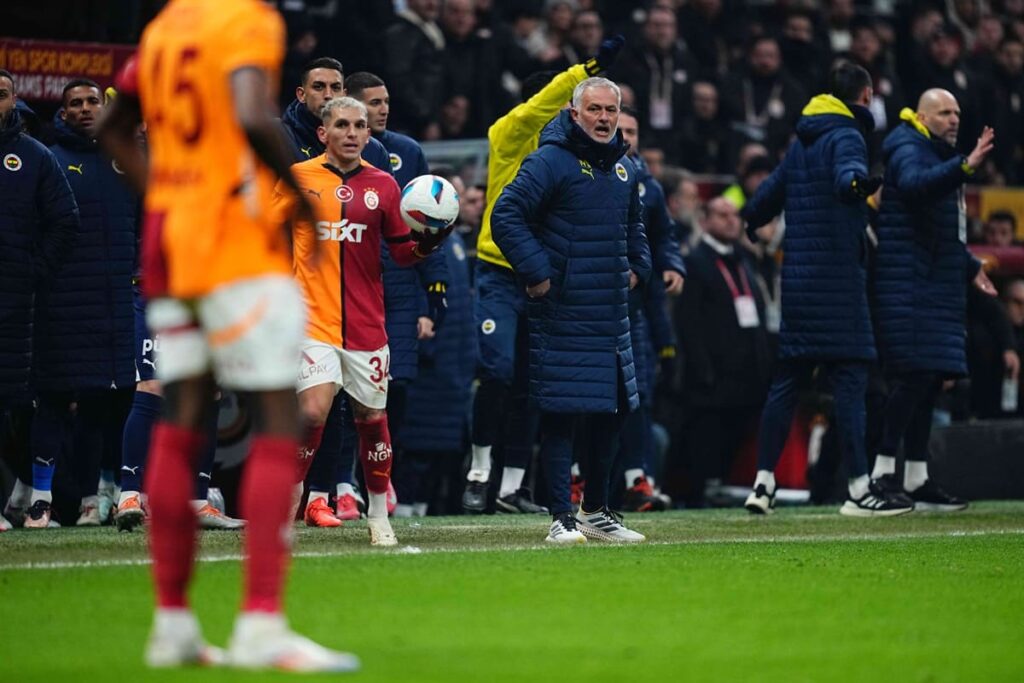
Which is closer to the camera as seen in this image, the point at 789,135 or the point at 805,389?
the point at 805,389

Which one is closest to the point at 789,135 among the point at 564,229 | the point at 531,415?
the point at 531,415

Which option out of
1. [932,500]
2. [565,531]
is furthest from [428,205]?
[932,500]

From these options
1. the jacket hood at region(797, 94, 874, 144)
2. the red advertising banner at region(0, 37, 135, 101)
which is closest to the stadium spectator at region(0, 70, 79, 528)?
the red advertising banner at region(0, 37, 135, 101)

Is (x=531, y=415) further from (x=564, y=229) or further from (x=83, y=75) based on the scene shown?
(x=83, y=75)

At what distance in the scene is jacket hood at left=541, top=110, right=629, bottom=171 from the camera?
10039 millimetres

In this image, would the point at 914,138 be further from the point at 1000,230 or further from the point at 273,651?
the point at 273,651

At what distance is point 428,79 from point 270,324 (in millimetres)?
11630

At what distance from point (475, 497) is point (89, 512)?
257 cm

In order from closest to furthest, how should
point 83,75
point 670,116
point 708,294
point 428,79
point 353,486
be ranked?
point 353,486 < point 83,75 < point 708,294 < point 428,79 < point 670,116

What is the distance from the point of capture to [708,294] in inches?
622

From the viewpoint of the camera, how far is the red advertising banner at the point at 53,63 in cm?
1333

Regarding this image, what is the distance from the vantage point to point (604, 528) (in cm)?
1025

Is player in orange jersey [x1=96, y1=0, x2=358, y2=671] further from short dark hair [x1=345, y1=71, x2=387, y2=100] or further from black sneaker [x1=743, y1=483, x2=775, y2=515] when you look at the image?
black sneaker [x1=743, y1=483, x2=775, y2=515]

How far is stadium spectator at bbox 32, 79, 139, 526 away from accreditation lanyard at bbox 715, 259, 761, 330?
5687mm
